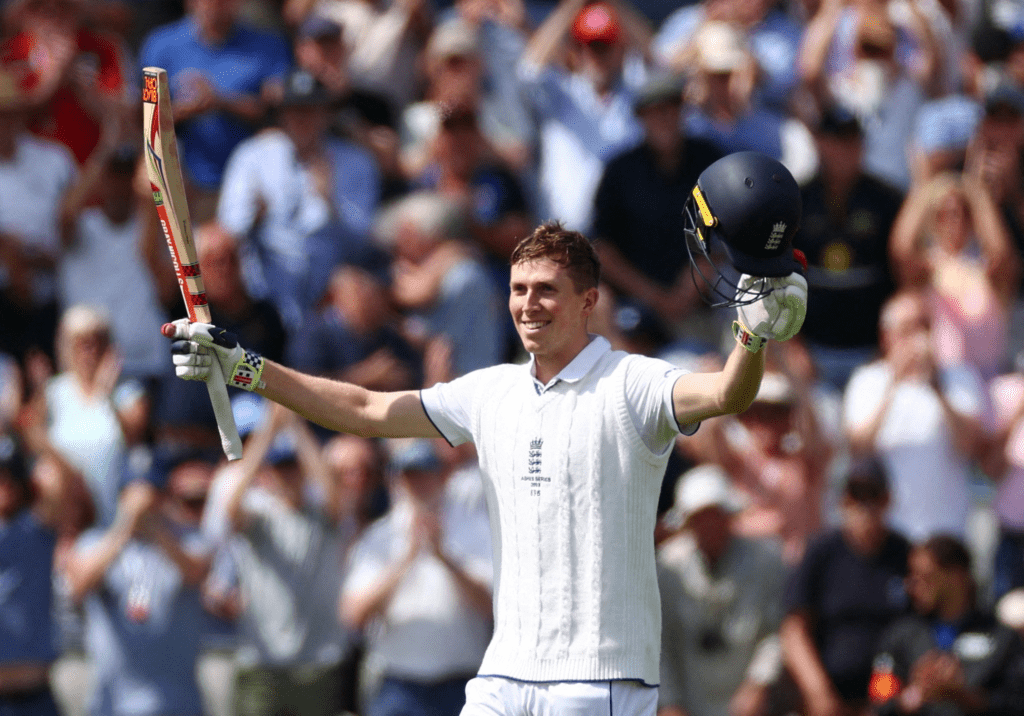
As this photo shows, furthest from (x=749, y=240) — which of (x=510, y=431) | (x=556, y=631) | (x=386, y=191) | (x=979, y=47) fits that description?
(x=979, y=47)

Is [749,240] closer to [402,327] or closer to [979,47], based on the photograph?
[402,327]

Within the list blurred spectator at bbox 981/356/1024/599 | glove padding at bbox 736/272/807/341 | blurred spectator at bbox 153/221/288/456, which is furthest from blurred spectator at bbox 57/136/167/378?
glove padding at bbox 736/272/807/341

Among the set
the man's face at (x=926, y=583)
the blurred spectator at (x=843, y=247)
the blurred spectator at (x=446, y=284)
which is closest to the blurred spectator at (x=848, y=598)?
the man's face at (x=926, y=583)

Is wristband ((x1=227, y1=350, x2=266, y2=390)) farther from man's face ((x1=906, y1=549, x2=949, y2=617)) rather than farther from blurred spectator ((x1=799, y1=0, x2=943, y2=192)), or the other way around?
blurred spectator ((x1=799, y1=0, x2=943, y2=192))

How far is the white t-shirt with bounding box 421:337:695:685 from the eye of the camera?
18.0 feet

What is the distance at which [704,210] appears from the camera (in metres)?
5.39

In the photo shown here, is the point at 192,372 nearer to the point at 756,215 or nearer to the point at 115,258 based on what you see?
the point at 756,215

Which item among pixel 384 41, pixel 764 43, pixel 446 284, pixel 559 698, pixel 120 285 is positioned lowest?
pixel 559 698

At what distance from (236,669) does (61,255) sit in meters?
3.44

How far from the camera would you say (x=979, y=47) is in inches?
486

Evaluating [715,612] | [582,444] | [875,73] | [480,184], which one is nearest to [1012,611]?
[715,612]

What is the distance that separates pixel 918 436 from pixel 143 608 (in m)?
4.89

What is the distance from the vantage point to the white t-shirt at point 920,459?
31.9 feet

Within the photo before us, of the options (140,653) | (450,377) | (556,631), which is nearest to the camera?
(556,631)
